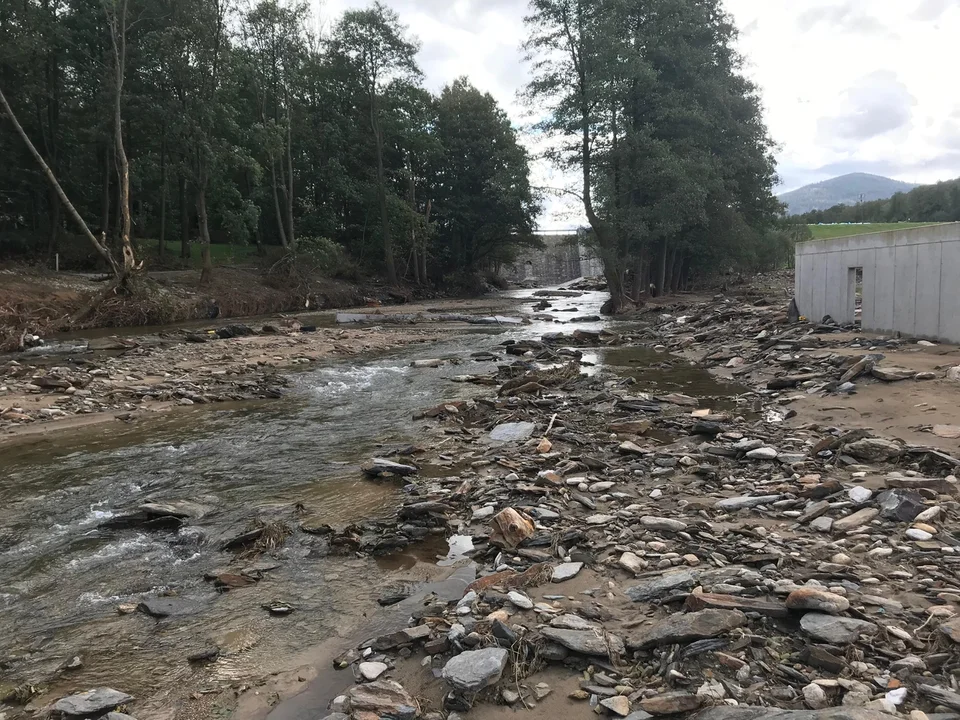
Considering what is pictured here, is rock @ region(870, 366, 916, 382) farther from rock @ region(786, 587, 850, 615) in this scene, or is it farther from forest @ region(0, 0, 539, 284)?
forest @ region(0, 0, 539, 284)

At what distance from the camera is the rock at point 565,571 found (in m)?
4.86

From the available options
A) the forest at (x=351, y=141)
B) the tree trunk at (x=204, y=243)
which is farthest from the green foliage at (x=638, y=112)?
the tree trunk at (x=204, y=243)

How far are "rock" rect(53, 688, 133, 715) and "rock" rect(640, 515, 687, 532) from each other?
13.8 feet

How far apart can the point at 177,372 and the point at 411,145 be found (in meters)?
30.3

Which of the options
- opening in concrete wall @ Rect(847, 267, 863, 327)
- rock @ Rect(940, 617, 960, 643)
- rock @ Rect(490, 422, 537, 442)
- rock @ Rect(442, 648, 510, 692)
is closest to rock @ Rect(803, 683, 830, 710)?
rock @ Rect(940, 617, 960, 643)

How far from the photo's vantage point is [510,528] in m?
5.82

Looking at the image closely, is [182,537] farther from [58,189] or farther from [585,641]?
[58,189]

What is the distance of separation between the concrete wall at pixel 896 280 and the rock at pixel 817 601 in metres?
12.1

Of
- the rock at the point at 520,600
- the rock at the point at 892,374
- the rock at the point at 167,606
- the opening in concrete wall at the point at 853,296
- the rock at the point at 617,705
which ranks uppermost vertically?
the opening in concrete wall at the point at 853,296

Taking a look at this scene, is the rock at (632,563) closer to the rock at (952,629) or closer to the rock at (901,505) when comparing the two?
the rock at (952,629)

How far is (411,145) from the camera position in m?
40.8

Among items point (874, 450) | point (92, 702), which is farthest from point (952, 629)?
point (92, 702)

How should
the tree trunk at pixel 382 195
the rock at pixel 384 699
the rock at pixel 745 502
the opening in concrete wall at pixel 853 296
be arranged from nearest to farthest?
the rock at pixel 384 699 → the rock at pixel 745 502 → the opening in concrete wall at pixel 853 296 → the tree trunk at pixel 382 195

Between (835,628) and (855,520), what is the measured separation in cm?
210
